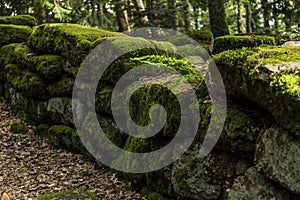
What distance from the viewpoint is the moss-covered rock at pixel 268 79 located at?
313cm

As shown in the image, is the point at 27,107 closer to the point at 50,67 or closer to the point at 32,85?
the point at 32,85

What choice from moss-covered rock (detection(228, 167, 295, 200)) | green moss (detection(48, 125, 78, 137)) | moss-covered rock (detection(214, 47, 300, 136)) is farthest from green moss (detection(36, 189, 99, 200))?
moss-covered rock (detection(214, 47, 300, 136))

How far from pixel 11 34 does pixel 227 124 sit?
8981 mm

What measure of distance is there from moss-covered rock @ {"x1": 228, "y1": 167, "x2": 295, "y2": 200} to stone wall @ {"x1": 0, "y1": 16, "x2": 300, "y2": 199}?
10mm

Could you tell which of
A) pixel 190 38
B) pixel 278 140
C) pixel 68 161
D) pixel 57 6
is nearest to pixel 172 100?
pixel 278 140

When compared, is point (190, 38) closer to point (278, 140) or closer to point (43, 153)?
point (43, 153)

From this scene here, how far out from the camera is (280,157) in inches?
128

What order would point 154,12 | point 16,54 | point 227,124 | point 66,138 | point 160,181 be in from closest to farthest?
point 227,124 → point 160,181 → point 66,138 → point 16,54 → point 154,12

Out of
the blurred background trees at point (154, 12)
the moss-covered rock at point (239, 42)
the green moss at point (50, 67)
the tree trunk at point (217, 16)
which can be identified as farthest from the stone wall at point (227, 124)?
the blurred background trees at point (154, 12)

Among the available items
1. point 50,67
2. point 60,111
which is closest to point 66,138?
point 60,111

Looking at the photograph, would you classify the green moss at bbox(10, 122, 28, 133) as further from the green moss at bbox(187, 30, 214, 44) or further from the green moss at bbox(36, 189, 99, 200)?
the green moss at bbox(187, 30, 214, 44)

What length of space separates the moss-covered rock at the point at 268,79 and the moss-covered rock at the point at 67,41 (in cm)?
388

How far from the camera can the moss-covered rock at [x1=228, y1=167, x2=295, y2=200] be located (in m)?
3.39

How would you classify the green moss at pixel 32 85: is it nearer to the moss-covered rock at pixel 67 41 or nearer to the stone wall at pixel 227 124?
the stone wall at pixel 227 124
